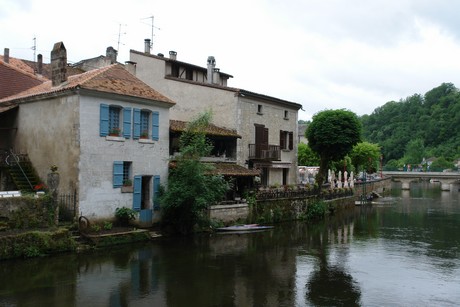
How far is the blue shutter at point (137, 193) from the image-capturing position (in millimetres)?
23884

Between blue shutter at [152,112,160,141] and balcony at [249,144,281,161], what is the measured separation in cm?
1051

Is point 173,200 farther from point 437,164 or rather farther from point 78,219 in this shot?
point 437,164

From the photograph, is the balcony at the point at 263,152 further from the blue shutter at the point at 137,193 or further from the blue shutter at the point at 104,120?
the blue shutter at the point at 104,120

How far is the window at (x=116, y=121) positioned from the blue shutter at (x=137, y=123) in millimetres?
353

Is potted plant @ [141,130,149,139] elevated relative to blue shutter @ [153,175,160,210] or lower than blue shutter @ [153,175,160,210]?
elevated

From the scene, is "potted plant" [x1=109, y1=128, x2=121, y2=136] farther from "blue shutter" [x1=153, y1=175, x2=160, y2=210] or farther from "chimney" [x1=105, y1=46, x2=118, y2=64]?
"chimney" [x1=105, y1=46, x2=118, y2=64]

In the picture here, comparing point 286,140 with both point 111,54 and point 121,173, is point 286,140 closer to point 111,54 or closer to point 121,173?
point 111,54

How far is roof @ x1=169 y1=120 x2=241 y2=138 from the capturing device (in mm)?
27923

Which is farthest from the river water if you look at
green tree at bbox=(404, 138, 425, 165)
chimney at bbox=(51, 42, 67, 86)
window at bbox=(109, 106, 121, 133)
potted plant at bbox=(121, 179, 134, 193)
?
green tree at bbox=(404, 138, 425, 165)

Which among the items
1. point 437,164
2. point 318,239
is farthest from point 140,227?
point 437,164

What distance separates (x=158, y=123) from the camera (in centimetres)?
2550

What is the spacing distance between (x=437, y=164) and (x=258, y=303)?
113 m

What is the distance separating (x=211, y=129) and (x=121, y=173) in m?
9.70

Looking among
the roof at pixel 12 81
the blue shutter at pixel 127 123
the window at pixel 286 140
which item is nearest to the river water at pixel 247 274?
the blue shutter at pixel 127 123
